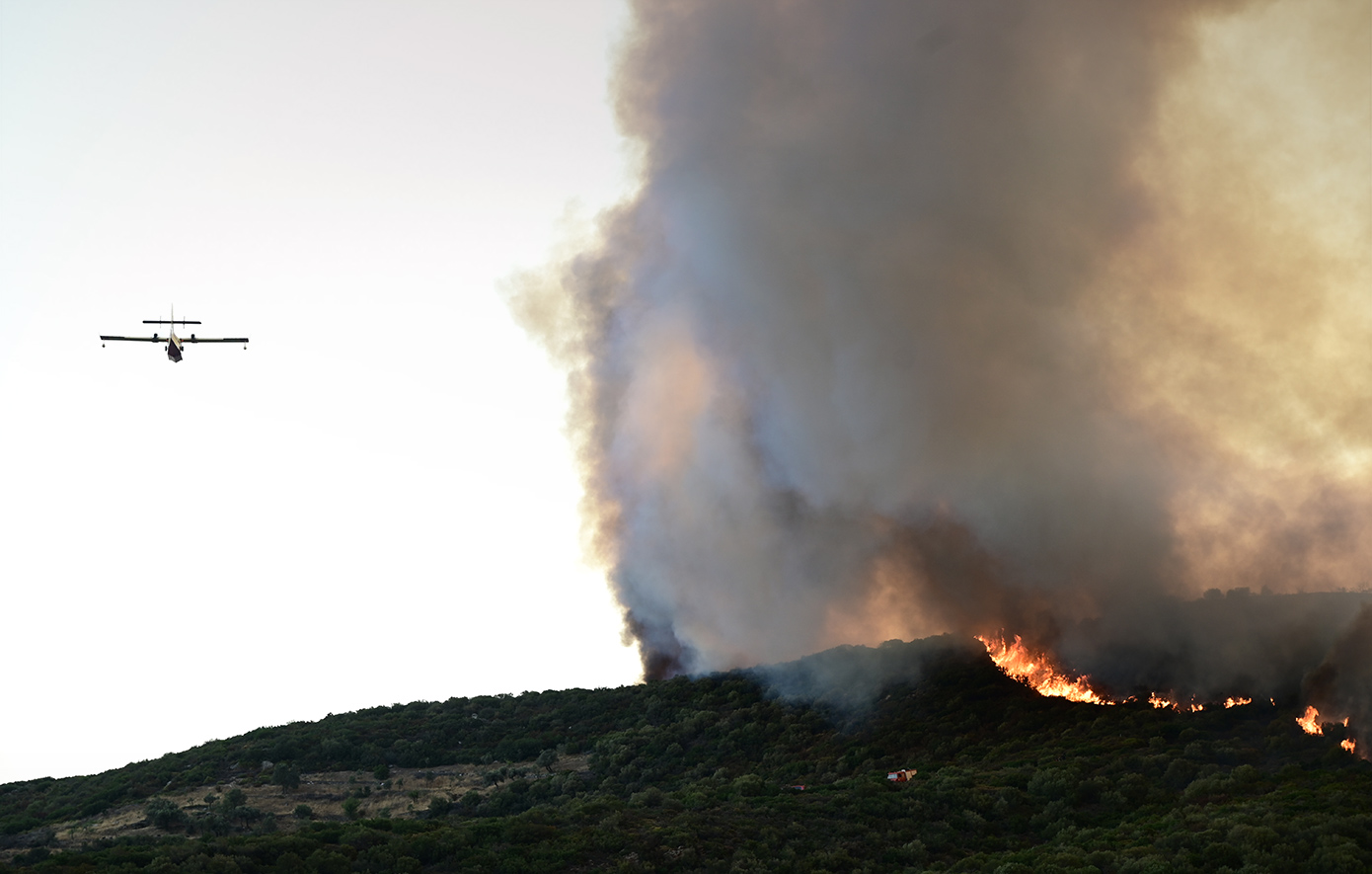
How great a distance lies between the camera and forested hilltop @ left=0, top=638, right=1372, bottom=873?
137ft

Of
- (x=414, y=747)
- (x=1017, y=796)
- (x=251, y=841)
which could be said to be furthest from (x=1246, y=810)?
(x=414, y=747)

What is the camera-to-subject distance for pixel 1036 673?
74.5 metres

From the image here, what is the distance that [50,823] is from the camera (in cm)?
5972

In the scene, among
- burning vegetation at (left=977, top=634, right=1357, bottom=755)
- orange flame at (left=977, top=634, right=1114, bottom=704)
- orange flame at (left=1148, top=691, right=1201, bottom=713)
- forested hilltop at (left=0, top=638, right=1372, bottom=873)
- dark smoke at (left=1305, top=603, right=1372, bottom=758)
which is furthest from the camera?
orange flame at (left=977, top=634, right=1114, bottom=704)

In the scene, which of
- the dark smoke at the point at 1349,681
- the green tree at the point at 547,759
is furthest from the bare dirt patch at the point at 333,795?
the dark smoke at the point at 1349,681

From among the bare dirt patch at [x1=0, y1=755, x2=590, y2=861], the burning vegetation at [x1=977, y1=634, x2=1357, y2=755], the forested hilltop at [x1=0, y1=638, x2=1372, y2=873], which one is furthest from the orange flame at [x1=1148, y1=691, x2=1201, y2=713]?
the bare dirt patch at [x1=0, y1=755, x2=590, y2=861]

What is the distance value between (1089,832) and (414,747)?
4962cm

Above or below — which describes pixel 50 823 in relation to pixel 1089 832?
above

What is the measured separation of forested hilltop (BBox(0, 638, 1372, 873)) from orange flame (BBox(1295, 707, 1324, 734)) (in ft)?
2.67

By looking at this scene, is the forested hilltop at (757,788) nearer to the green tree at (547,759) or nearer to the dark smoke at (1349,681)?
the green tree at (547,759)

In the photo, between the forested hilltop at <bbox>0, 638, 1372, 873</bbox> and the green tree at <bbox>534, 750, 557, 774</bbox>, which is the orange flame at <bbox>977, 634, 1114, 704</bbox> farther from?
the green tree at <bbox>534, 750, 557, 774</bbox>

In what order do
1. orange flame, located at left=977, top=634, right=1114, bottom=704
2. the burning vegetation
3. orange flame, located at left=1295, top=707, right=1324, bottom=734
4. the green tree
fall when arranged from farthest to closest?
the green tree
orange flame, located at left=977, top=634, right=1114, bottom=704
the burning vegetation
orange flame, located at left=1295, top=707, right=1324, bottom=734

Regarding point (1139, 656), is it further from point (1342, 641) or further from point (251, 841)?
point (251, 841)

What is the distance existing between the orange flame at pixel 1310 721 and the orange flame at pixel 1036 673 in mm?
12559
